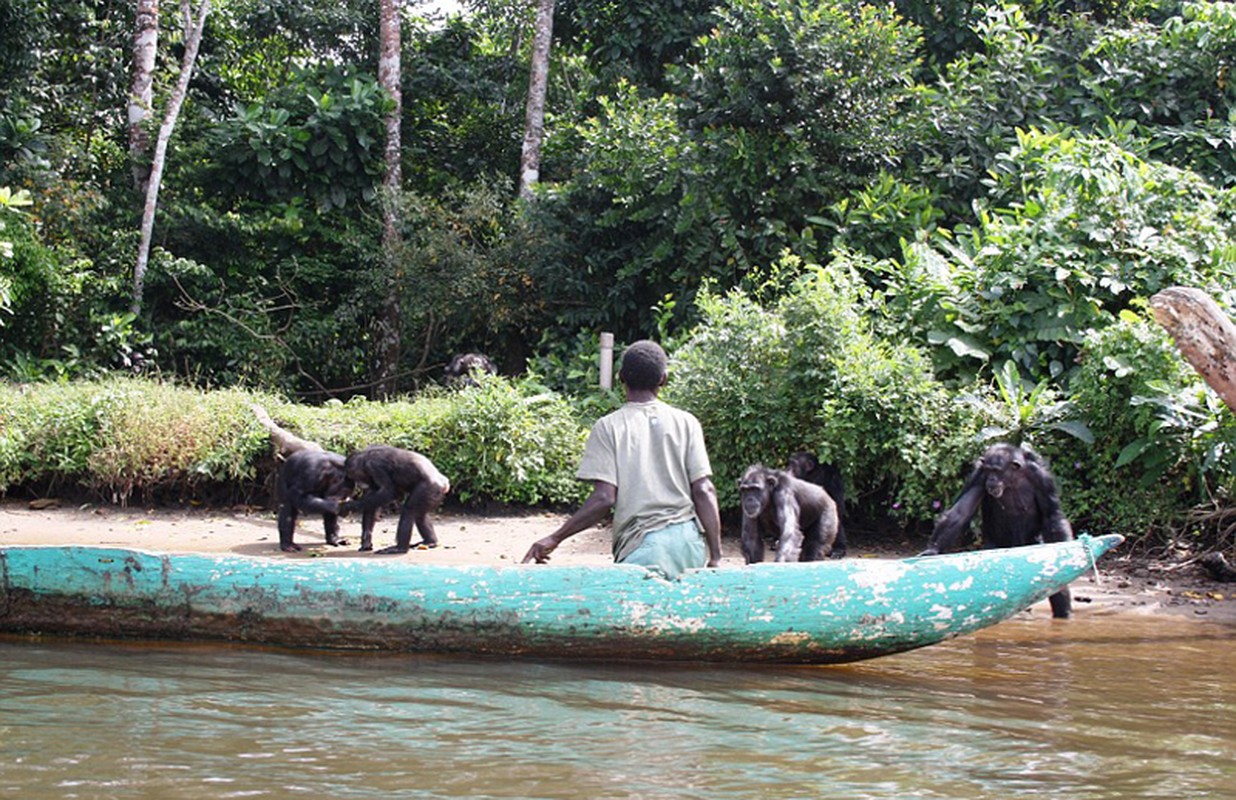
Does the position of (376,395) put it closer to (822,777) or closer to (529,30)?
(529,30)

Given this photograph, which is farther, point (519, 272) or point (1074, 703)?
point (519, 272)

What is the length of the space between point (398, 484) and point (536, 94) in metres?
10.2

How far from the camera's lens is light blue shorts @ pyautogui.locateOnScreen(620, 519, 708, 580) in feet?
22.4

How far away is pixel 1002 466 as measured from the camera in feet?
28.6

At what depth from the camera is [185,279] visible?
19172 mm

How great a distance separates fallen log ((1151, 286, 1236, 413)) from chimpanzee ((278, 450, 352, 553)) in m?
6.31

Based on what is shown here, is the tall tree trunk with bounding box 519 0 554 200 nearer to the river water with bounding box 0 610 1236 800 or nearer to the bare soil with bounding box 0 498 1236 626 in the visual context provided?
the bare soil with bounding box 0 498 1236 626

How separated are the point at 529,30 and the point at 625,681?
19.3 meters

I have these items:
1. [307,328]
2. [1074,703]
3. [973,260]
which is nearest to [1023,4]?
[973,260]

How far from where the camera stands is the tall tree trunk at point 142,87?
18.9 meters

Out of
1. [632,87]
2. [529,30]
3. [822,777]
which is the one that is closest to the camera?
[822,777]

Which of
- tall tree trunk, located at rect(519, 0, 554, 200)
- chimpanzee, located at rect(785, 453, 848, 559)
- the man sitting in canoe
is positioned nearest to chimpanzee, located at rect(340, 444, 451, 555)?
chimpanzee, located at rect(785, 453, 848, 559)

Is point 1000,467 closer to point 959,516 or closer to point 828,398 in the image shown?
point 959,516

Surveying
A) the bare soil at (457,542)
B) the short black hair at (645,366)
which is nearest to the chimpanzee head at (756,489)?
the bare soil at (457,542)
